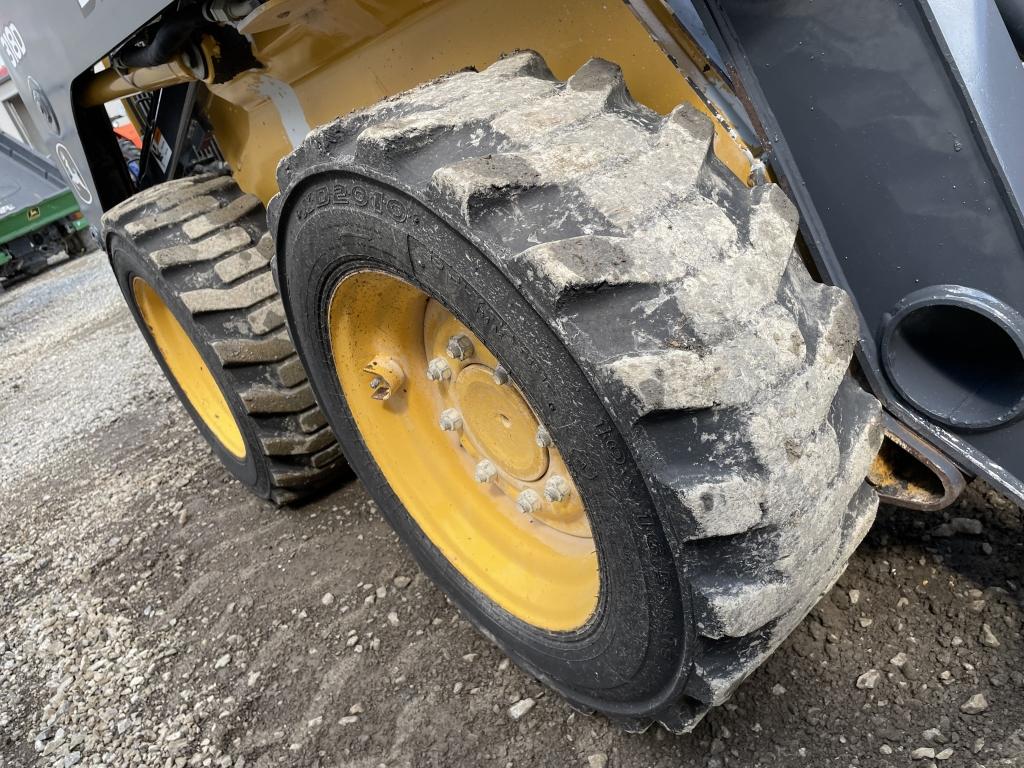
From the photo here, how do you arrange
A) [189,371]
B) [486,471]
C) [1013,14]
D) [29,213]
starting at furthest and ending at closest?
[29,213] < [189,371] < [486,471] < [1013,14]

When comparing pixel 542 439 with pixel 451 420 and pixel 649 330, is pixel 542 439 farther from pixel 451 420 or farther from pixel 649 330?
pixel 649 330

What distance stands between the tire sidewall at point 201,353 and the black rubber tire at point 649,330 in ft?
3.43

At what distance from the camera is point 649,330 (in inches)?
39.1

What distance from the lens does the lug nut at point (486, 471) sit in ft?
5.65

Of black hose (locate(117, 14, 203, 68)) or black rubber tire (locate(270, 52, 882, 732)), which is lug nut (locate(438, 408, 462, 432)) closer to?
black rubber tire (locate(270, 52, 882, 732))

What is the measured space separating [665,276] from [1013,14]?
0.87 metres

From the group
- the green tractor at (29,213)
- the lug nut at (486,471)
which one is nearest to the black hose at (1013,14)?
the lug nut at (486,471)

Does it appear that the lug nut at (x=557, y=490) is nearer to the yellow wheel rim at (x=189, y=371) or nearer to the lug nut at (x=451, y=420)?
the lug nut at (x=451, y=420)

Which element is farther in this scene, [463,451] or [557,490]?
[463,451]

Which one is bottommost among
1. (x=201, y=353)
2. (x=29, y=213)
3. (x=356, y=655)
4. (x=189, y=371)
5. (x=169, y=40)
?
(x=356, y=655)

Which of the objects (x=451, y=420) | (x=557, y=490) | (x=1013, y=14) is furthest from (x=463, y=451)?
(x=1013, y=14)

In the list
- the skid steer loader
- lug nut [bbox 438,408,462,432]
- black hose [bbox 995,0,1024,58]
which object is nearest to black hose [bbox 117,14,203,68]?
the skid steer loader

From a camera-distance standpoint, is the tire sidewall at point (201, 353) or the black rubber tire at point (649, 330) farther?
the tire sidewall at point (201, 353)

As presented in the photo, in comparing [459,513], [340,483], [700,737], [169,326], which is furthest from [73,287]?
[700,737]
